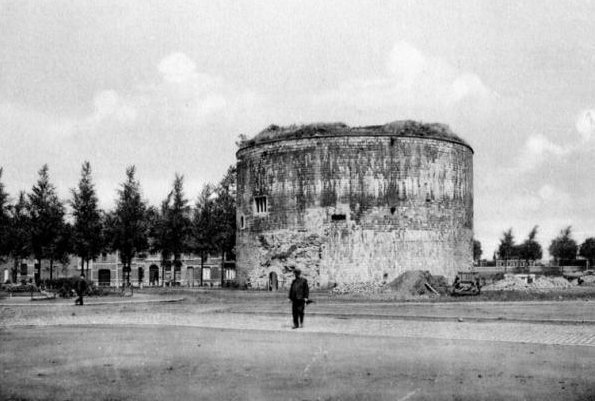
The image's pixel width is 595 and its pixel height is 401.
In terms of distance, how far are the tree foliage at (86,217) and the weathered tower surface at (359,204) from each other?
34.5 ft

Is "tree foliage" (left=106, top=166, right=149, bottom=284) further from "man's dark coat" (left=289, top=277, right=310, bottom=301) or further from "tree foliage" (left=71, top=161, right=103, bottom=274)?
"man's dark coat" (left=289, top=277, right=310, bottom=301)

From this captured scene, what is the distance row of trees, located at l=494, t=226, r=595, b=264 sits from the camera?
96.1 metres

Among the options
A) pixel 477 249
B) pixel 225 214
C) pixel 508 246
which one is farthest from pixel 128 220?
pixel 477 249

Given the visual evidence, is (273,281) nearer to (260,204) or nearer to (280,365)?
(260,204)

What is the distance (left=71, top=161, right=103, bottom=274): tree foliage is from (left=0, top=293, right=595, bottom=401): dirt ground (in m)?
30.0

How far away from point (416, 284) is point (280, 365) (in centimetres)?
2926

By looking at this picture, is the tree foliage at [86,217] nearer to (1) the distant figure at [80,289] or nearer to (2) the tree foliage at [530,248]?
(1) the distant figure at [80,289]

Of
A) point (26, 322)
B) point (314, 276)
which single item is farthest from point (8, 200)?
point (26, 322)

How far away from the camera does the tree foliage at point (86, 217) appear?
46.9 m

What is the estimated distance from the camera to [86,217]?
154 ft

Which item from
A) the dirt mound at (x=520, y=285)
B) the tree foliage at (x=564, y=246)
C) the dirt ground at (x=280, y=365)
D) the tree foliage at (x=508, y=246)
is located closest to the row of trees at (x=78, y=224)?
the dirt mound at (x=520, y=285)

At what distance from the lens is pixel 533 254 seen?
9569 cm

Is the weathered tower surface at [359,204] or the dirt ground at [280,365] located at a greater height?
the weathered tower surface at [359,204]

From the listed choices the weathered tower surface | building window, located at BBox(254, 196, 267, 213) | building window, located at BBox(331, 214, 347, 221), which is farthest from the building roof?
building window, located at BBox(331, 214, 347, 221)
